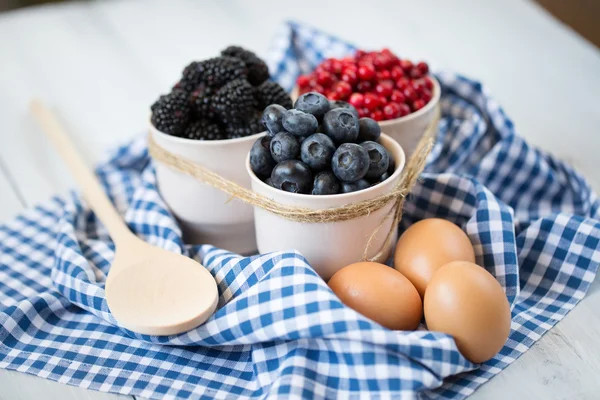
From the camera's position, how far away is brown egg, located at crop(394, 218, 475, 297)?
31.6 inches

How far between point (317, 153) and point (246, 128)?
0.19 meters

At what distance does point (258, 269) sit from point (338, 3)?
1.27m

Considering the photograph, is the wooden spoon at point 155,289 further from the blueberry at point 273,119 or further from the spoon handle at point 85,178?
the blueberry at point 273,119

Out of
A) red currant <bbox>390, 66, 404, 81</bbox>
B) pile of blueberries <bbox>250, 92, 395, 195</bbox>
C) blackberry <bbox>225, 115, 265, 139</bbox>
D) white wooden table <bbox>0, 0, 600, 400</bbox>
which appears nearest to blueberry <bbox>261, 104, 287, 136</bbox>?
pile of blueberries <bbox>250, 92, 395, 195</bbox>

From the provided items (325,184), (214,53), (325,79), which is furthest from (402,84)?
(214,53)

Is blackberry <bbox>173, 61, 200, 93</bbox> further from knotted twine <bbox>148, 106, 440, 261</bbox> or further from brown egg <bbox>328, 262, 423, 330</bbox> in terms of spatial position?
brown egg <bbox>328, 262, 423, 330</bbox>

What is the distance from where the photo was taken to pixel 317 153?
79 centimetres

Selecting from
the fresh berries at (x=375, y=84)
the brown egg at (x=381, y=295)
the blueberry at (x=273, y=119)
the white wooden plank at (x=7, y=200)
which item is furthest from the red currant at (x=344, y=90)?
the white wooden plank at (x=7, y=200)

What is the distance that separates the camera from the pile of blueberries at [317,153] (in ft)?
2.57

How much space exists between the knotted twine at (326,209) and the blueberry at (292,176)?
2 cm

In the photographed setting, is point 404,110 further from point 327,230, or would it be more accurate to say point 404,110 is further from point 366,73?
point 327,230

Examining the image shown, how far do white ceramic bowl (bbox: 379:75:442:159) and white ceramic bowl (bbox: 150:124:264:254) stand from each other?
223 millimetres

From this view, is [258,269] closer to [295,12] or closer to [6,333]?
[6,333]

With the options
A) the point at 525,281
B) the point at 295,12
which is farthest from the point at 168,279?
the point at 295,12
